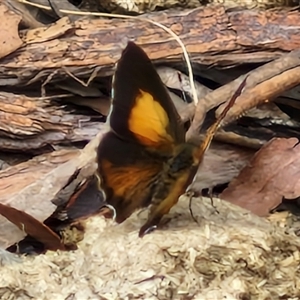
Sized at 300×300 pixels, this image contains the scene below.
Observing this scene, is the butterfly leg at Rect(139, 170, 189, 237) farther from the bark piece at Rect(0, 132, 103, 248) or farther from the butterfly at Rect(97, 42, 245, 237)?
the bark piece at Rect(0, 132, 103, 248)

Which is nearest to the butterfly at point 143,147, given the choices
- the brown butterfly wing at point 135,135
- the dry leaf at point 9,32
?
the brown butterfly wing at point 135,135

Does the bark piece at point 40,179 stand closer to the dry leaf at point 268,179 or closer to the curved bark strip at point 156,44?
the curved bark strip at point 156,44

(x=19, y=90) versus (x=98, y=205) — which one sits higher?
(x=19, y=90)

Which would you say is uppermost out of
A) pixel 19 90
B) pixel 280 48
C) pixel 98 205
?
pixel 280 48

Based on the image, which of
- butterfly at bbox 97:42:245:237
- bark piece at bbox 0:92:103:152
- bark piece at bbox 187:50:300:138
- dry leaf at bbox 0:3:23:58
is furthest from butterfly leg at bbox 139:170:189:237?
dry leaf at bbox 0:3:23:58

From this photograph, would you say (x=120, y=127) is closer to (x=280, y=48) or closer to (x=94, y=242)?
(x=94, y=242)

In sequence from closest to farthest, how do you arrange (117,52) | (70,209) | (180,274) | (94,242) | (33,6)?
1. (180,274)
2. (94,242)
3. (70,209)
4. (117,52)
5. (33,6)

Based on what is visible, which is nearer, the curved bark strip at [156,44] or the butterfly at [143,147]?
the butterfly at [143,147]

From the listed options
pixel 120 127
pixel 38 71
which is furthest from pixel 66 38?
pixel 120 127
